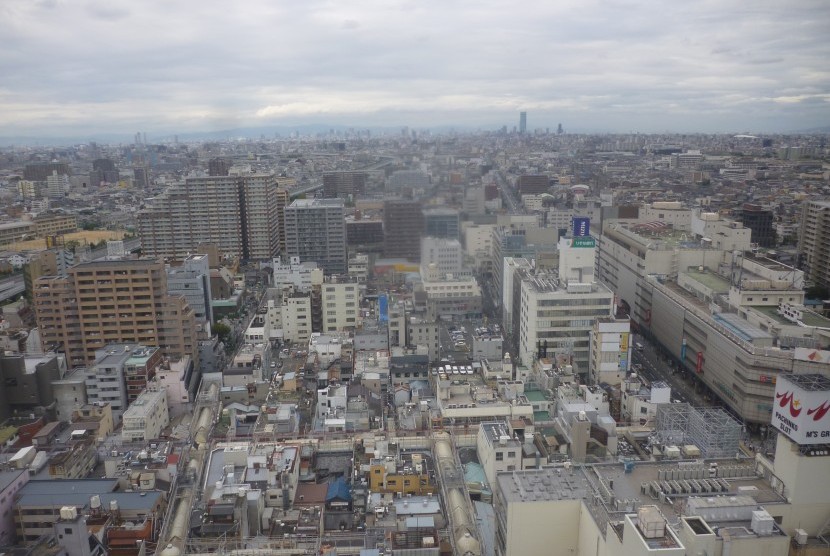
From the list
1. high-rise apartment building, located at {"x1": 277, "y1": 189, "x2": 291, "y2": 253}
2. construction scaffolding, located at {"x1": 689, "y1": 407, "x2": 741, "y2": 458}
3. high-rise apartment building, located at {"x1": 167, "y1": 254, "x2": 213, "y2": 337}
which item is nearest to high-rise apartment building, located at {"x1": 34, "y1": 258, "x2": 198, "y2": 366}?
high-rise apartment building, located at {"x1": 167, "y1": 254, "x2": 213, "y2": 337}

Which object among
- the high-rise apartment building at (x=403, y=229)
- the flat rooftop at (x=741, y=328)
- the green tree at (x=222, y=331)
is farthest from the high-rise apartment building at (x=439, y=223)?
the flat rooftop at (x=741, y=328)

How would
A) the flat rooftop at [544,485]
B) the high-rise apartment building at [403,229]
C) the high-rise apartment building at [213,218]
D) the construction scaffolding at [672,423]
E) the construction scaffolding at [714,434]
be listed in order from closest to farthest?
1. the flat rooftop at [544,485]
2. the construction scaffolding at [714,434]
3. the construction scaffolding at [672,423]
4. the high-rise apartment building at [403,229]
5. the high-rise apartment building at [213,218]

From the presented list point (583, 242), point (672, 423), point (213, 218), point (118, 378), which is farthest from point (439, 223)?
point (672, 423)

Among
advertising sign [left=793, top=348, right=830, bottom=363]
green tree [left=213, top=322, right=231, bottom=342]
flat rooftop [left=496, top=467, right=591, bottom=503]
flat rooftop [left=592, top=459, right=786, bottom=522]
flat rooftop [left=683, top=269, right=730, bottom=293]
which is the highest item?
flat rooftop [left=683, top=269, right=730, bottom=293]

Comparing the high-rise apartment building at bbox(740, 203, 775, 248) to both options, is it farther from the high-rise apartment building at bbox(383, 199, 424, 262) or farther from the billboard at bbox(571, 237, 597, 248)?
the billboard at bbox(571, 237, 597, 248)

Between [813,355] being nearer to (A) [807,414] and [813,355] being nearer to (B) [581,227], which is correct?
(B) [581,227]

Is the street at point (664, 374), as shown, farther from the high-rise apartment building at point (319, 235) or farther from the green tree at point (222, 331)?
the high-rise apartment building at point (319, 235)
